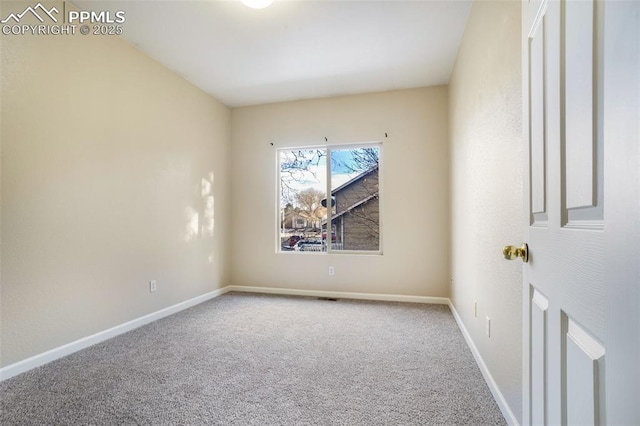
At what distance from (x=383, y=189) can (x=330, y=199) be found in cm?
73

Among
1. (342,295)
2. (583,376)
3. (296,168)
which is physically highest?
(296,168)

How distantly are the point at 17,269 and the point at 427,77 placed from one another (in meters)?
4.06

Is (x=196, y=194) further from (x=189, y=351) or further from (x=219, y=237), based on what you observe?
(x=189, y=351)

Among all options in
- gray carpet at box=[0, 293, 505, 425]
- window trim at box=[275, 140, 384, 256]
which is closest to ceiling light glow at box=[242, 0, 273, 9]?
window trim at box=[275, 140, 384, 256]

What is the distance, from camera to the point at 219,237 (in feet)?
13.6

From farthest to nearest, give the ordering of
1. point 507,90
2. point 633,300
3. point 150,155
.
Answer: point 150,155 → point 507,90 → point 633,300

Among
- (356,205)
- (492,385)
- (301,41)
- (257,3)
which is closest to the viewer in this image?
(492,385)

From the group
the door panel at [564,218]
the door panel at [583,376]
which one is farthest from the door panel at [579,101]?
the door panel at [583,376]

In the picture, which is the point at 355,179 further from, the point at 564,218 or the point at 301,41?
the point at 564,218

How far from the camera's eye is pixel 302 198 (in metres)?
4.28

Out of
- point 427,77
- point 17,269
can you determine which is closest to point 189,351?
point 17,269

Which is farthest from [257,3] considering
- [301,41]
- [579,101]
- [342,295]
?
[342,295]

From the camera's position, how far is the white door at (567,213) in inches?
20.4

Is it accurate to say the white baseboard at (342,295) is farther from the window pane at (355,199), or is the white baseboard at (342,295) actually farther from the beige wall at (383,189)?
the window pane at (355,199)
